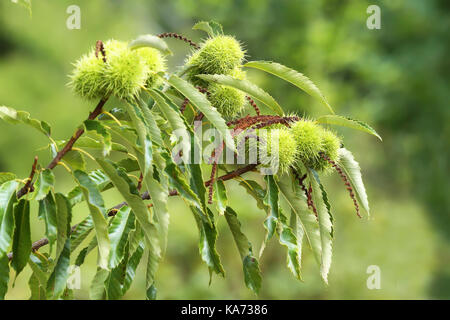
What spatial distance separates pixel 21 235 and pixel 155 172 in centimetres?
29

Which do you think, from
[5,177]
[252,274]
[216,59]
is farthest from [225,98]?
[5,177]

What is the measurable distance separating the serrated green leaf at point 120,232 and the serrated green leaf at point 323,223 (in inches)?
15.6

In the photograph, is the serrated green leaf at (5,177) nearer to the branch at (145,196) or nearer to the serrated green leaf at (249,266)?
the branch at (145,196)

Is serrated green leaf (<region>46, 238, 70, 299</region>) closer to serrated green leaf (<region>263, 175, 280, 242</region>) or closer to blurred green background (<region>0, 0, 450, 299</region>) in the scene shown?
serrated green leaf (<region>263, 175, 280, 242</region>)

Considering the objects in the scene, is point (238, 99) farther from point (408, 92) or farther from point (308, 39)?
point (408, 92)

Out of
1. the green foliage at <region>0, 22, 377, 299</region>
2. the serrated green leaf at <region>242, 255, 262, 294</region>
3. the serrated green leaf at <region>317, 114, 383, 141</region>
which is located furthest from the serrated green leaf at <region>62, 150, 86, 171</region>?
the serrated green leaf at <region>317, 114, 383, 141</region>

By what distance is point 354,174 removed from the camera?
1.17 m

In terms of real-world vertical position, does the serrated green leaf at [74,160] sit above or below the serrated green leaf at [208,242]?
above

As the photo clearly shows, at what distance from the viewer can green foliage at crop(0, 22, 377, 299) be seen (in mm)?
949

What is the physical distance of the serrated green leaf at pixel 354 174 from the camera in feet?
3.77

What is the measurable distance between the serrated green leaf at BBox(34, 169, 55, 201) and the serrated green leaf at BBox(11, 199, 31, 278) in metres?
0.07

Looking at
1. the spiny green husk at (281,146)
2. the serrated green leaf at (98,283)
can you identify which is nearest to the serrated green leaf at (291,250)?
the spiny green husk at (281,146)

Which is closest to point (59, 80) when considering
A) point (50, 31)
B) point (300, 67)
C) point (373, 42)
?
point (50, 31)
